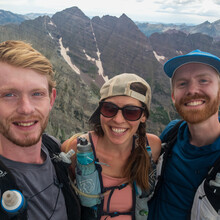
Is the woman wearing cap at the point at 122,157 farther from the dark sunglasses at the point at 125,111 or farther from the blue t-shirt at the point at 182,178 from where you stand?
the blue t-shirt at the point at 182,178

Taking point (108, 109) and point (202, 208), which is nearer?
point (202, 208)

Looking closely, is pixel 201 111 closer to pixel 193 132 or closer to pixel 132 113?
pixel 193 132

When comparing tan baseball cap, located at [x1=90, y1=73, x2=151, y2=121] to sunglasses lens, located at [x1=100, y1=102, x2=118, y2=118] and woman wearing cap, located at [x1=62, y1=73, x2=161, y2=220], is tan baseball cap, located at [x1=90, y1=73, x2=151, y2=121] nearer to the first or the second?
woman wearing cap, located at [x1=62, y1=73, x2=161, y2=220]

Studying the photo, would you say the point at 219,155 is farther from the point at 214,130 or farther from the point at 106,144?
the point at 106,144

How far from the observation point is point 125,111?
3.35 m

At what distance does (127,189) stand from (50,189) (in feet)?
4.65

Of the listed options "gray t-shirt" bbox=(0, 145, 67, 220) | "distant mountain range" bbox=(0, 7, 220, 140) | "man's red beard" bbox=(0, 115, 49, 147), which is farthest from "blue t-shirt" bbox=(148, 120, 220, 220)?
"distant mountain range" bbox=(0, 7, 220, 140)

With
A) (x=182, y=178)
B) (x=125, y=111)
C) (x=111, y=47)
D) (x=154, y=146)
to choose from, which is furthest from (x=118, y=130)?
(x=111, y=47)

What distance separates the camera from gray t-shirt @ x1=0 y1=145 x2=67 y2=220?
98.5 inches

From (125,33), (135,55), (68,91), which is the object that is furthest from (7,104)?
(125,33)

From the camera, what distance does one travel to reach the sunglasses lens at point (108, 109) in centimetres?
337

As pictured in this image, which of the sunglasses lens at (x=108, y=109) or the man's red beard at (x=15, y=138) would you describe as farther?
the sunglasses lens at (x=108, y=109)

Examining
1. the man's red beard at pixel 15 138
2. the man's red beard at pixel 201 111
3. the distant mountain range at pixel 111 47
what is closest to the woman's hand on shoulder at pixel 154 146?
the man's red beard at pixel 201 111

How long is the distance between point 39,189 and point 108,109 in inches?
65.3
